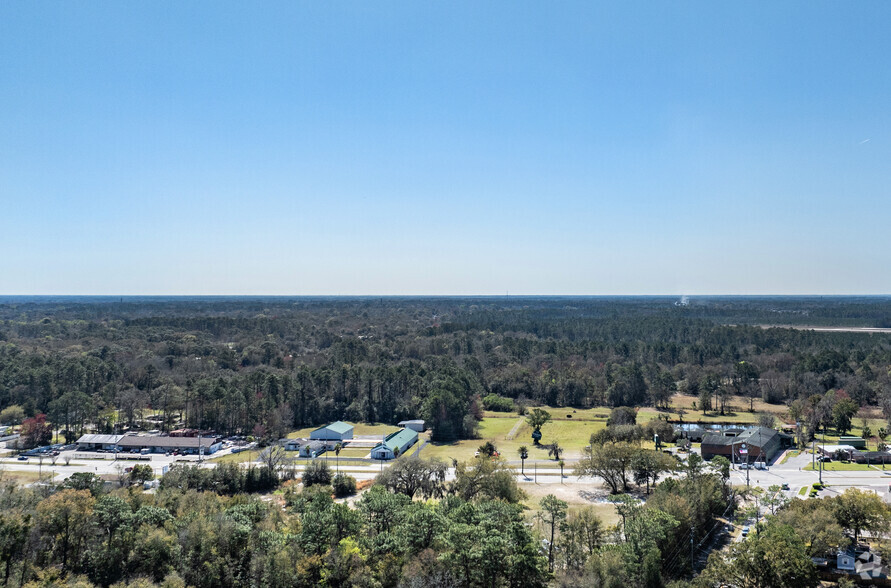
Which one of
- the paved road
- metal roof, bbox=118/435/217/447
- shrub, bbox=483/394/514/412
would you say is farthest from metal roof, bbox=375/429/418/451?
shrub, bbox=483/394/514/412

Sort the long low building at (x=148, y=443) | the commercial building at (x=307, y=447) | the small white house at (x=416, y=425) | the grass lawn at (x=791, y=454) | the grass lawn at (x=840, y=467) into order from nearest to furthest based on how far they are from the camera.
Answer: the grass lawn at (x=840, y=467) → the grass lawn at (x=791, y=454) → the commercial building at (x=307, y=447) → the long low building at (x=148, y=443) → the small white house at (x=416, y=425)

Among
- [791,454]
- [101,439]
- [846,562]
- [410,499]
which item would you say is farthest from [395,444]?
[791,454]

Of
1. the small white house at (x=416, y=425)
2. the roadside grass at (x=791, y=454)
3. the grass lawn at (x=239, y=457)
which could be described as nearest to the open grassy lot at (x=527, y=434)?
the small white house at (x=416, y=425)

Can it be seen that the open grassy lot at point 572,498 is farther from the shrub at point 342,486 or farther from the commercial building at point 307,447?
the commercial building at point 307,447

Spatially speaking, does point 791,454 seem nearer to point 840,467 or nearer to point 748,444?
point 840,467

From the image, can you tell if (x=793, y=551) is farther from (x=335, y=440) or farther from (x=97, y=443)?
(x=97, y=443)

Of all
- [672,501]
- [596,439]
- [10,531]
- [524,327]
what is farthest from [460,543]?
[524,327]
